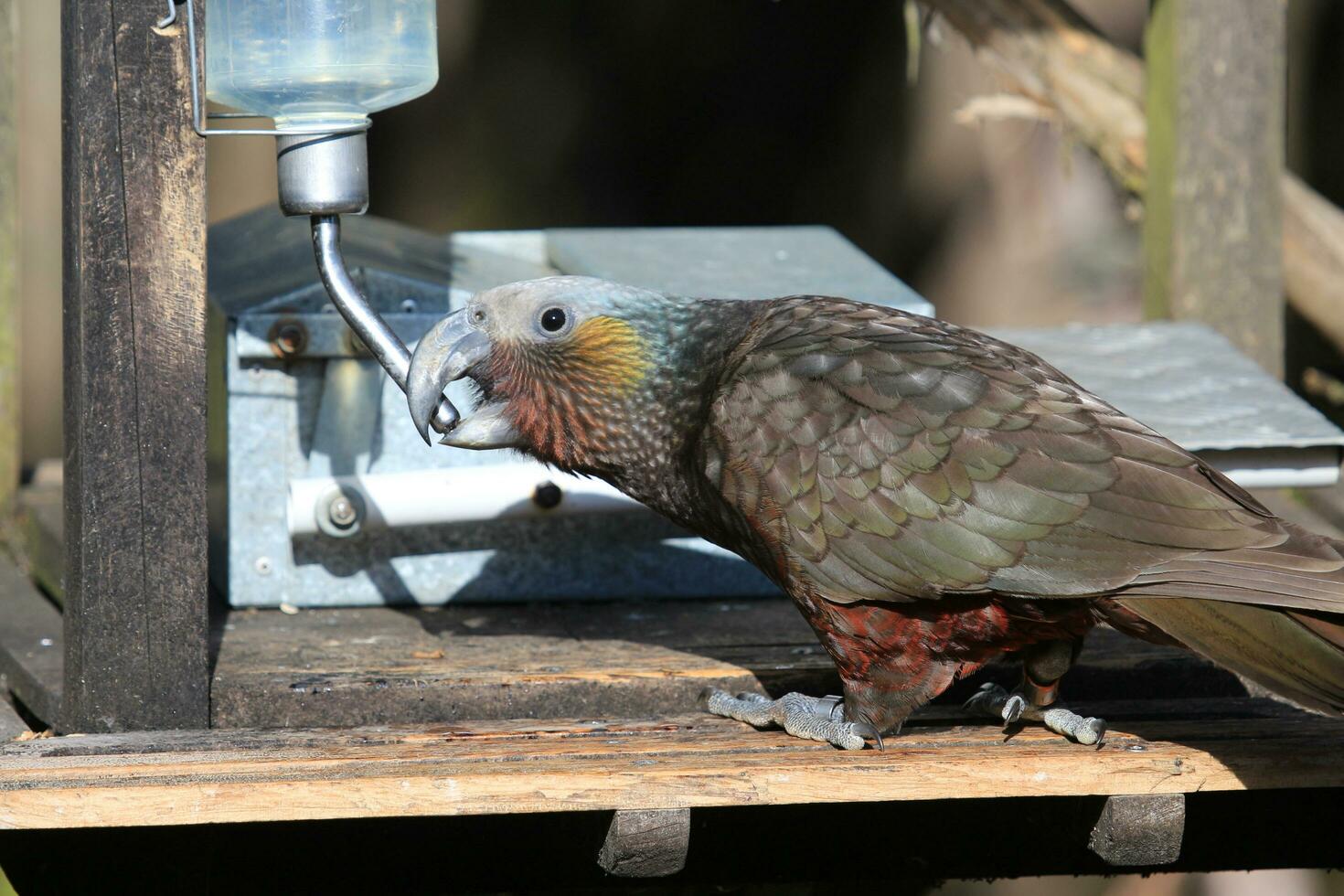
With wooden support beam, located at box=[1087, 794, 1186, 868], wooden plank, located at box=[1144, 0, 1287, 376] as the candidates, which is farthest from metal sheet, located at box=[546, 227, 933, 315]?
wooden support beam, located at box=[1087, 794, 1186, 868]

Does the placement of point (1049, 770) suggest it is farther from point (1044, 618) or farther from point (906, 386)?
point (906, 386)

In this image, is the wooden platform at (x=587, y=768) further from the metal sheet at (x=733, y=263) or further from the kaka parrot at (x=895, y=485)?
the metal sheet at (x=733, y=263)

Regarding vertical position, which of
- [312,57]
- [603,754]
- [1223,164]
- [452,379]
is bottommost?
[603,754]

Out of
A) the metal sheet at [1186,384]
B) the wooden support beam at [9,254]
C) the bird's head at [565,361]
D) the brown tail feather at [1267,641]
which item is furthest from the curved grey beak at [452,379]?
the wooden support beam at [9,254]

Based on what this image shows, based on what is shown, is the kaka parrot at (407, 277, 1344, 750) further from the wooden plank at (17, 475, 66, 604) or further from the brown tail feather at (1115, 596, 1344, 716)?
the wooden plank at (17, 475, 66, 604)

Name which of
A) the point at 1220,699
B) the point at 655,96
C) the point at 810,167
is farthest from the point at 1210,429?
the point at 655,96

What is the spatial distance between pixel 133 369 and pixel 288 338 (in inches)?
29.0

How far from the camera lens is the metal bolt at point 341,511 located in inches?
132

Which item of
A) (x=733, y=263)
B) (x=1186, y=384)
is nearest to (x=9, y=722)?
(x=733, y=263)

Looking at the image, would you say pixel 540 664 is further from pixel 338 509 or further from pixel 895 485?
pixel 895 485

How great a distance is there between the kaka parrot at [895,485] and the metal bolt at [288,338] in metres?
0.70

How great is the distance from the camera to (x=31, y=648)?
11.1ft

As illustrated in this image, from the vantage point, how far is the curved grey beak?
2.73 metres

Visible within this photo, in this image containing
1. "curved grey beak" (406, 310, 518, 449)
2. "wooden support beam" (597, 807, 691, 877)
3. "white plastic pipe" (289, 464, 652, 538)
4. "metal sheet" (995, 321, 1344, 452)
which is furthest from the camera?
"metal sheet" (995, 321, 1344, 452)
